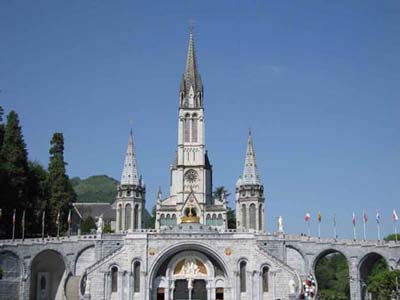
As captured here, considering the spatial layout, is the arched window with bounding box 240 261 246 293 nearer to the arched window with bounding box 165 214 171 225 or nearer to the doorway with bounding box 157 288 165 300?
the doorway with bounding box 157 288 165 300

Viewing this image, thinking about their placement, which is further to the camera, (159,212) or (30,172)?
(159,212)

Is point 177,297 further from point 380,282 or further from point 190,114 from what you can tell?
point 190,114

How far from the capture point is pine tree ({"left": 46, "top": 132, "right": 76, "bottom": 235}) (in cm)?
6850

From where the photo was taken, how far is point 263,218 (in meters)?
82.4

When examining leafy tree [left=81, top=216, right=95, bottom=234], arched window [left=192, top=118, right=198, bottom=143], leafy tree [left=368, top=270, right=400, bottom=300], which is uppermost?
arched window [left=192, top=118, right=198, bottom=143]

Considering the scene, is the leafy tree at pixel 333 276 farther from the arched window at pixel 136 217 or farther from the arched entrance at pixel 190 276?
the arched window at pixel 136 217

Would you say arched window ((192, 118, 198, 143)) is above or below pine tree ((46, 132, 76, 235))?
above

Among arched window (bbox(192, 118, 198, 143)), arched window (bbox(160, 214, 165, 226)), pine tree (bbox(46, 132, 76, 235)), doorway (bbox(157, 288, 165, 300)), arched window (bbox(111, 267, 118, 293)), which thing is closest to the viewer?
arched window (bbox(111, 267, 118, 293))

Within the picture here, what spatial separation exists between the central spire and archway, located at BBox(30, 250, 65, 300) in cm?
3688

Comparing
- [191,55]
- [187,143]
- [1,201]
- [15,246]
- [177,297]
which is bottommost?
[177,297]

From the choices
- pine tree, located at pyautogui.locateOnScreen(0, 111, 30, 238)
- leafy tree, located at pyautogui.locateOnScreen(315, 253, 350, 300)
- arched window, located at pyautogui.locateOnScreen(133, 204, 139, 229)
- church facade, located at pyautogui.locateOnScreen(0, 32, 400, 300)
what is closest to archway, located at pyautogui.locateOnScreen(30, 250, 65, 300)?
church facade, located at pyautogui.locateOnScreen(0, 32, 400, 300)

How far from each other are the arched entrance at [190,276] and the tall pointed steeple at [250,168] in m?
24.1

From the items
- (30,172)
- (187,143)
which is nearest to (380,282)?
(30,172)

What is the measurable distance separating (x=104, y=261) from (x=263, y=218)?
2999 cm
